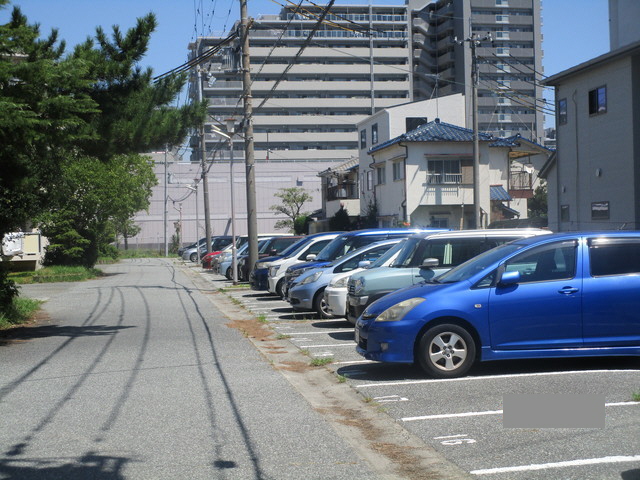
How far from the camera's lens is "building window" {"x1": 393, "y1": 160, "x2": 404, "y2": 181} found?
40281 mm

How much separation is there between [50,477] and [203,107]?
10929 mm

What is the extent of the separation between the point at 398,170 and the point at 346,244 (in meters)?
23.9

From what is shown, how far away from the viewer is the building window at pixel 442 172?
3975cm

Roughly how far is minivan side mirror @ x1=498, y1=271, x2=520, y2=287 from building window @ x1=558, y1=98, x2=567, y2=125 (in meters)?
23.2

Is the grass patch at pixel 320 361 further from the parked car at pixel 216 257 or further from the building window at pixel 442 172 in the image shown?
the building window at pixel 442 172

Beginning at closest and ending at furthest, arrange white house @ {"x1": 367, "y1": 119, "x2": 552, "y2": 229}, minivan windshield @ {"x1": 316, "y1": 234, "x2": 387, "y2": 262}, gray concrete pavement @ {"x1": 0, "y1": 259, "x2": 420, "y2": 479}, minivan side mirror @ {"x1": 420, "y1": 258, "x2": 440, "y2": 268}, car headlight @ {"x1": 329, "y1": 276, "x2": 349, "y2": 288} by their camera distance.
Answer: gray concrete pavement @ {"x1": 0, "y1": 259, "x2": 420, "y2": 479}, minivan side mirror @ {"x1": 420, "y1": 258, "x2": 440, "y2": 268}, car headlight @ {"x1": 329, "y1": 276, "x2": 349, "y2": 288}, minivan windshield @ {"x1": 316, "y1": 234, "x2": 387, "y2": 262}, white house @ {"x1": 367, "y1": 119, "x2": 552, "y2": 229}

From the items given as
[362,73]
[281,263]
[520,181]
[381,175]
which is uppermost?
[362,73]

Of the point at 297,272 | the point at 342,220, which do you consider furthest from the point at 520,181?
the point at 297,272

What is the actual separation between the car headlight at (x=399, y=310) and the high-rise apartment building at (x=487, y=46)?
256 ft

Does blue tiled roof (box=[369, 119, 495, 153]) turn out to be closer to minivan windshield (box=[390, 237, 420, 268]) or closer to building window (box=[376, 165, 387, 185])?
building window (box=[376, 165, 387, 185])

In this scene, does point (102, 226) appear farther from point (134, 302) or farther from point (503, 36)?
point (503, 36)

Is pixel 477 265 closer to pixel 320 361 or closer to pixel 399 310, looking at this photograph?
pixel 399 310

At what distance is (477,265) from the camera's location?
9.16 metres

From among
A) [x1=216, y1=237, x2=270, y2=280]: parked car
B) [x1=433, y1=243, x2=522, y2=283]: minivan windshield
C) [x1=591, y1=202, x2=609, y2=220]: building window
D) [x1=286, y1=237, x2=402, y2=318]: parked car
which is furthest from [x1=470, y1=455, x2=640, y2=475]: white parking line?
[x1=216, y1=237, x2=270, y2=280]: parked car
